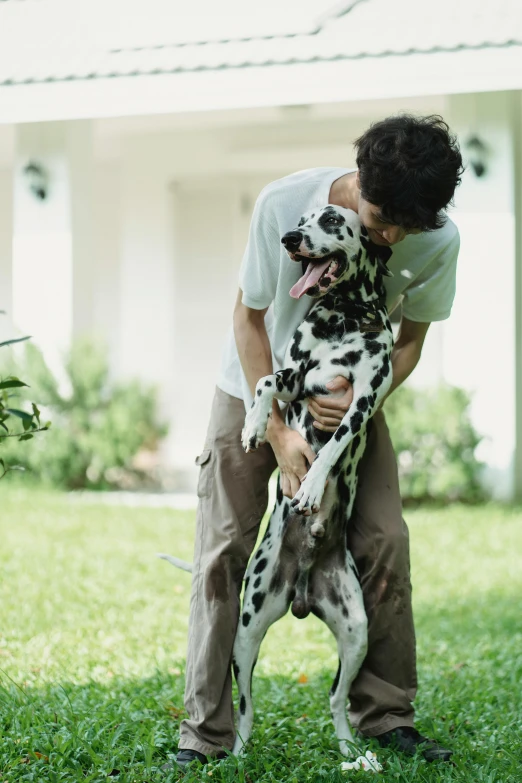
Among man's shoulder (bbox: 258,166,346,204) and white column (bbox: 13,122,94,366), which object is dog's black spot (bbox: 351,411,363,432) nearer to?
man's shoulder (bbox: 258,166,346,204)

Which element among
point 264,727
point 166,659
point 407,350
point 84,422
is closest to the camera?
point 407,350

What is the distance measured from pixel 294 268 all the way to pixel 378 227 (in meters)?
0.32

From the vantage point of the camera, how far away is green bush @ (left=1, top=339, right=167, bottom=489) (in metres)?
10.3

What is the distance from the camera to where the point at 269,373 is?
3.48m

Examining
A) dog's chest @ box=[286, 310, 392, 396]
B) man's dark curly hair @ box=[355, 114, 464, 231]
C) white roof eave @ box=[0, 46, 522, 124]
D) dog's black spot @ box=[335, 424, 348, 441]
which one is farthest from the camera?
white roof eave @ box=[0, 46, 522, 124]

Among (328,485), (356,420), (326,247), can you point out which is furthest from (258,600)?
(326,247)

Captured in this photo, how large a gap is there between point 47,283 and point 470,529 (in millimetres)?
5105

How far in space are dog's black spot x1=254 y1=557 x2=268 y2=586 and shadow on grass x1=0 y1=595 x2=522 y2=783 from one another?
0.62 meters

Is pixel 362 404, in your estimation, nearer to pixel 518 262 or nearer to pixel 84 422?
pixel 518 262

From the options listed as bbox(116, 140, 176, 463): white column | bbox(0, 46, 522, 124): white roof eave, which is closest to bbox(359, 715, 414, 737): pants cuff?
bbox(0, 46, 522, 124): white roof eave

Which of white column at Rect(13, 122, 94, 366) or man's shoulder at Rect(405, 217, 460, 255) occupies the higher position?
white column at Rect(13, 122, 94, 366)

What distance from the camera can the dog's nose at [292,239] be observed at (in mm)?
3137

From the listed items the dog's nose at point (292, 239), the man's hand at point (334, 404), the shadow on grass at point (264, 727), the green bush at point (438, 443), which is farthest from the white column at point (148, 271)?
the dog's nose at point (292, 239)

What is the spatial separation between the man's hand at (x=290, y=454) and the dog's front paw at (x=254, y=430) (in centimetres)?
14
